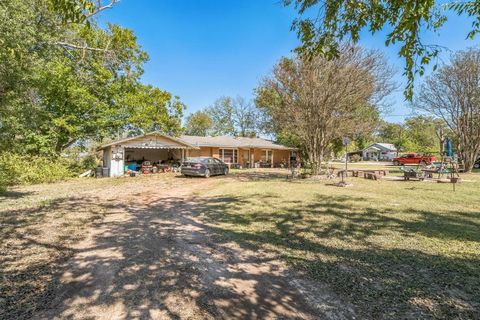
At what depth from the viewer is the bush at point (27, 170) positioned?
12.9m

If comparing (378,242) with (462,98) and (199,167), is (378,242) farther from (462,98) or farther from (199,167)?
(462,98)

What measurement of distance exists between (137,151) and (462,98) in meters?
29.0

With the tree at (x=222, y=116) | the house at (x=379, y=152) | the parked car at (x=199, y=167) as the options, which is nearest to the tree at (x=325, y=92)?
the parked car at (x=199, y=167)

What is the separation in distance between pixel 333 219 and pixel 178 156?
20369 millimetres

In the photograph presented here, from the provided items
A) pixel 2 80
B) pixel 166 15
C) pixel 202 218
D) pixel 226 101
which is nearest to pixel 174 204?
pixel 202 218

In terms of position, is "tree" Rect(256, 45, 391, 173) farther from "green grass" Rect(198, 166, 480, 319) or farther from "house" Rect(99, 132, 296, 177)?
"house" Rect(99, 132, 296, 177)

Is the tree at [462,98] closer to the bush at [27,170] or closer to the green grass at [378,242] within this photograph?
the green grass at [378,242]

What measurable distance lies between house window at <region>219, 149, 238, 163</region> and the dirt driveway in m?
21.8

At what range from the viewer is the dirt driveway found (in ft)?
8.90

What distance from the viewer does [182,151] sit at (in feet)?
75.6

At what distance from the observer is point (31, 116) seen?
9.93 metres

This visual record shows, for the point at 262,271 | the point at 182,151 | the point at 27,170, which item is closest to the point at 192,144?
the point at 182,151

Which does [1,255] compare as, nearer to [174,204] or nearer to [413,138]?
[174,204]

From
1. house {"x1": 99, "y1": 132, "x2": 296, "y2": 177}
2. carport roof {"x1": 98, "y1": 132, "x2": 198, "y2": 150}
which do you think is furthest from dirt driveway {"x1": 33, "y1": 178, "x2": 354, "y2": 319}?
house {"x1": 99, "y1": 132, "x2": 296, "y2": 177}
